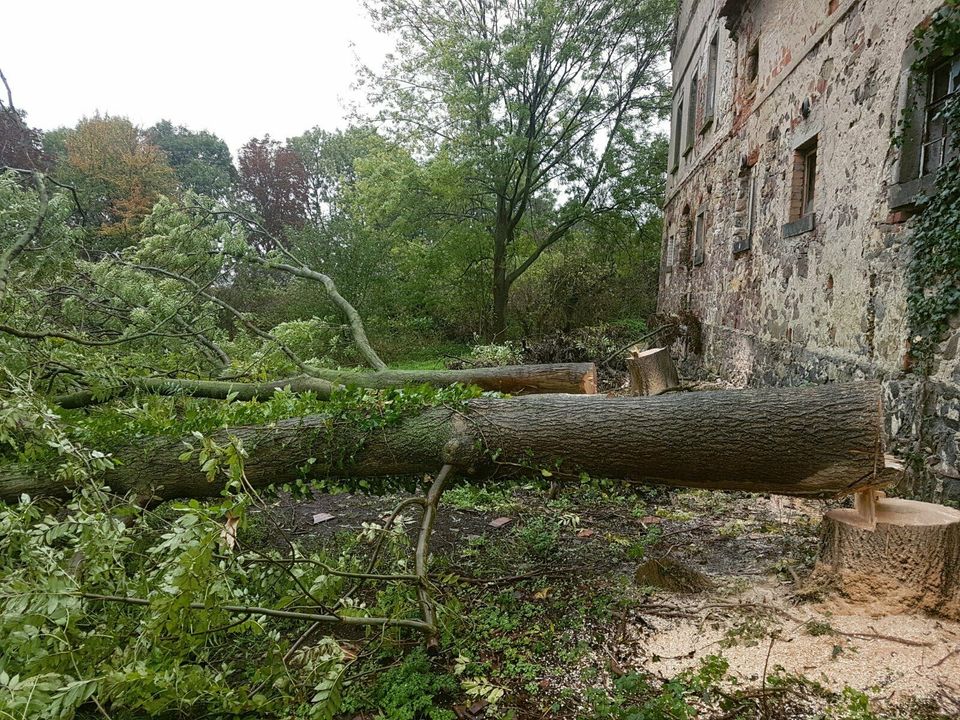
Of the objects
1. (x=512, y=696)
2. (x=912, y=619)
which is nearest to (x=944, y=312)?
(x=912, y=619)

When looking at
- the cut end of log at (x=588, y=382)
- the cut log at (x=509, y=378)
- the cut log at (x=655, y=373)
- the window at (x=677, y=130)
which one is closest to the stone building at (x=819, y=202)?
the cut log at (x=655, y=373)

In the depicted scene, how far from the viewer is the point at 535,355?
33.7 ft

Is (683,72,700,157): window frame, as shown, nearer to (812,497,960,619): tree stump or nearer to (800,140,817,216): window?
(800,140,817,216): window

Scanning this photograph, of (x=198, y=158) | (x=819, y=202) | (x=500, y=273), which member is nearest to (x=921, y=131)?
(x=819, y=202)

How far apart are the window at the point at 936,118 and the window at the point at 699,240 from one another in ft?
18.5

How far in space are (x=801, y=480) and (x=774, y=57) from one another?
6001 mm

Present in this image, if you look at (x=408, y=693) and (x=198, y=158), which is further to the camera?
(x=198, y=158)

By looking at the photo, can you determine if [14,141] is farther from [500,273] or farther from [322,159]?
[322,159]

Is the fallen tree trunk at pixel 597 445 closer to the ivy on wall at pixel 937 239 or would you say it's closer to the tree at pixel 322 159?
the ivy on wall at pixel 937 239

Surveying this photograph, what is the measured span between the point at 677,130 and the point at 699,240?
13.8 feet

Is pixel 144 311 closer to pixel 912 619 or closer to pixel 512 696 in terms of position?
pixel 512 696

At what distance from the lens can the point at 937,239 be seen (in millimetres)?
3312

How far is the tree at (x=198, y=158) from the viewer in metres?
26.7

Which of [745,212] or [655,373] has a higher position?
[745,212]
